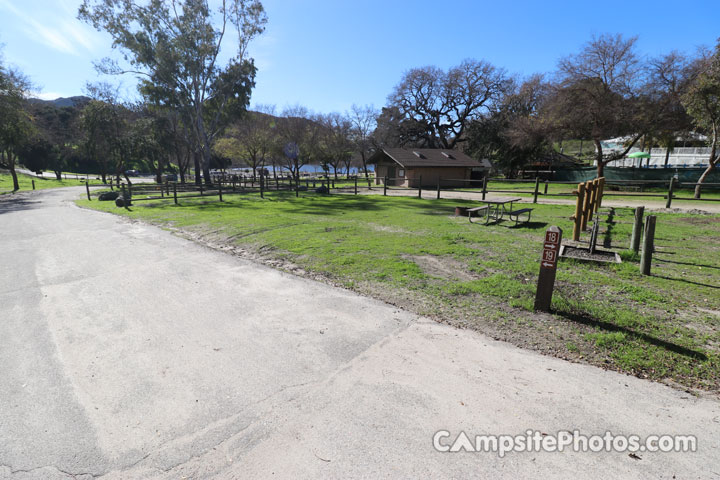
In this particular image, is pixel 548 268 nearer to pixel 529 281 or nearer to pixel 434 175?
pixel 529 281

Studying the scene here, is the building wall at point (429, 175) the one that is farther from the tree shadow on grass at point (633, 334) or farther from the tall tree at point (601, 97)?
the tree shadow on grass at point (633, 334)

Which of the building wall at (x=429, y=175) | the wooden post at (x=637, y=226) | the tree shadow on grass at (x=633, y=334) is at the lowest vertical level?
the tree shadow on grass at (x=633, y=334)

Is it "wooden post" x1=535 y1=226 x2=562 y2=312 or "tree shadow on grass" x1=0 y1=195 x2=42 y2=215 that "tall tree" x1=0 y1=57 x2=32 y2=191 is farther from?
"wooden post" x1=535 y1=226 x2=562 y2=312

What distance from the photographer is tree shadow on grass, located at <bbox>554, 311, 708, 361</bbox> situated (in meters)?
3.45

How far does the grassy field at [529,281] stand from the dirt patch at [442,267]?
0.06ft

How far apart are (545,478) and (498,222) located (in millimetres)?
9663

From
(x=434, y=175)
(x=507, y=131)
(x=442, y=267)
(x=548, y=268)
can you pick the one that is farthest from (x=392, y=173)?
(x=548, y=268)

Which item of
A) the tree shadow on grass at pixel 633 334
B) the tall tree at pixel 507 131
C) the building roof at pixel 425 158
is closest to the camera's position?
the tree shadow on grass at pixel 633 334

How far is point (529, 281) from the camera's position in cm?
545

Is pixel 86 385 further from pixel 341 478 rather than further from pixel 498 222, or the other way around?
pixel 498 222

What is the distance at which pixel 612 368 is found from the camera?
3299 mm

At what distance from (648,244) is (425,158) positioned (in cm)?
3164

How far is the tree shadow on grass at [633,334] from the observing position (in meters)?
3.45

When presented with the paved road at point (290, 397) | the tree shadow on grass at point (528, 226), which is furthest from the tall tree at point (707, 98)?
the paved road at point (290, 397)
